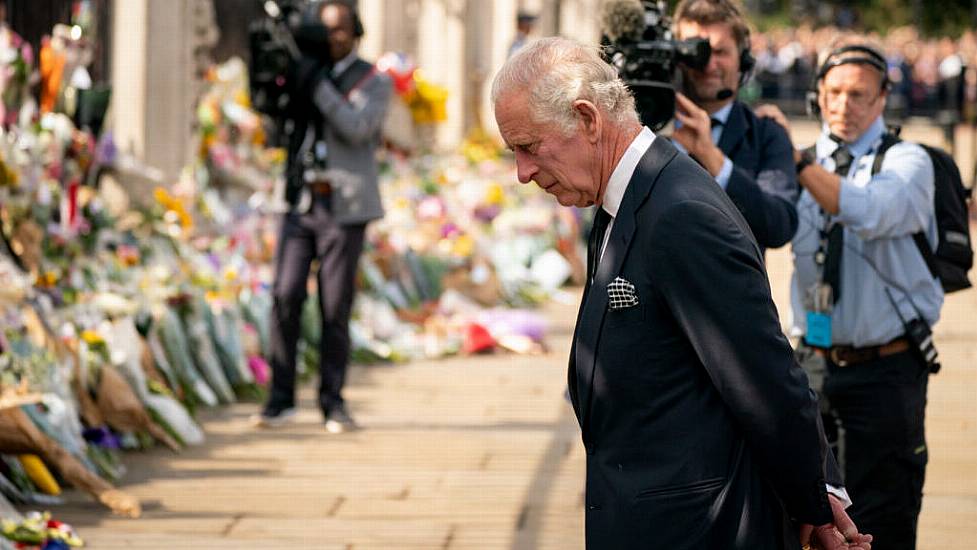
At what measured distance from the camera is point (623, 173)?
2.80 meters

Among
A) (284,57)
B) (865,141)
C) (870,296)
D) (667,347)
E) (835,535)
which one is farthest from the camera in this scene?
(284,57)

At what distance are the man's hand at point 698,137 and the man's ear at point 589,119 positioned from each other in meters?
1.16

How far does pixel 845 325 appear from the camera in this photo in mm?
4344

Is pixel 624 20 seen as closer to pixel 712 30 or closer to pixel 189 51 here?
pixel 712 30

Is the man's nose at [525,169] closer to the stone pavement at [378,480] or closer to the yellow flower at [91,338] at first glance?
the stone pavement at [378,480]

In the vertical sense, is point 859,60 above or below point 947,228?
above

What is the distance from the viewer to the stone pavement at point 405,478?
5508 millimetres

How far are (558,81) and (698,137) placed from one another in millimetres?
1274

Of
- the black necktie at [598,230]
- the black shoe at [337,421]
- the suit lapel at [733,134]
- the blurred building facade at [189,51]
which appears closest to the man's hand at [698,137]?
the suit lapel at [733,134]

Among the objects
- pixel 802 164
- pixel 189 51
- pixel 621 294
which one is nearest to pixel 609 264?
pixel 621 294

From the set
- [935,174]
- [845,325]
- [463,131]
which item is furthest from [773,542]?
[463,131]

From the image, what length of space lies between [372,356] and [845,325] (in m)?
4.83

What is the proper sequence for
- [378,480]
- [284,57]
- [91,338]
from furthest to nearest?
[284,57] → [91,338] → [378,480]

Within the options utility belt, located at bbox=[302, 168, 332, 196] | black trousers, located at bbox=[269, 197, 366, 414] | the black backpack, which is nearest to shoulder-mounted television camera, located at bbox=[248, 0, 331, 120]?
utility belt, located at bbox=[302, 168, 332, 196]
